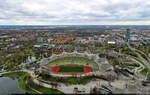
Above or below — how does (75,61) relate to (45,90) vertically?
above

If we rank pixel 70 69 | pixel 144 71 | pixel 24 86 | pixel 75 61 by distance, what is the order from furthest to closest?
pixel 75 61 → pixel 70 69 → pixel 144 71 → pixel 24 86

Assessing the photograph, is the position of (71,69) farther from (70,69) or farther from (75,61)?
(75,61)

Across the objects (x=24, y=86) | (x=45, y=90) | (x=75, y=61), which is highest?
(x=75, y=61)

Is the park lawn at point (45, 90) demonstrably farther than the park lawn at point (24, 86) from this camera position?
No

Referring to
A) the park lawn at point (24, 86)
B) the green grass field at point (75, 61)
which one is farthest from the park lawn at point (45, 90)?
the green grass field at point (75, 61)

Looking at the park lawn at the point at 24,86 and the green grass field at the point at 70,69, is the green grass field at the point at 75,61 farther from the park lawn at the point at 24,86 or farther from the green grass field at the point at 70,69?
the park lawn at the point at 24,86

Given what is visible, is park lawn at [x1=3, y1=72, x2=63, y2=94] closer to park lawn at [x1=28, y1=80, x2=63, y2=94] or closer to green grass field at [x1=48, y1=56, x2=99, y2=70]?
park lawn at [x1=28, y1=80, x2=63, y2=94]

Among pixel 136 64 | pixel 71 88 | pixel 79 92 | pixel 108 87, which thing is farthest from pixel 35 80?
pixel 136 64

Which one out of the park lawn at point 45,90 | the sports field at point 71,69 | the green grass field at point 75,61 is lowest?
the park lawn at point 45,90

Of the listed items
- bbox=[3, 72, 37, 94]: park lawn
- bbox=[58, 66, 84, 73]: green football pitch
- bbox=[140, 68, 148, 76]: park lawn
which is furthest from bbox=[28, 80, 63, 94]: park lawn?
bbox=[140, 68, 148, 76]: park lawn

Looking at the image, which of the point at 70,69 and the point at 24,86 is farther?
the point at 70,69

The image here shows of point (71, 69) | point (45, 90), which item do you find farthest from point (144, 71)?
point (45, 90)
